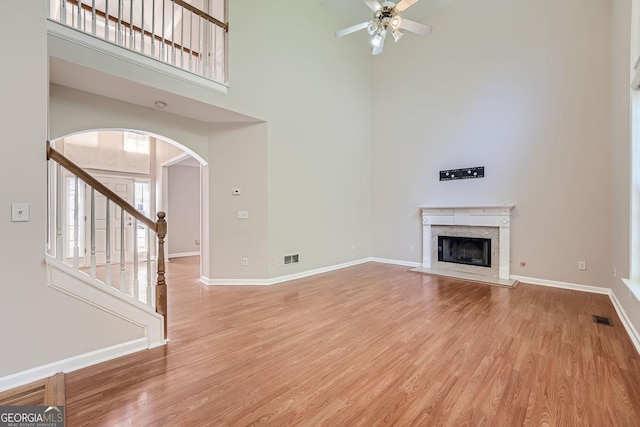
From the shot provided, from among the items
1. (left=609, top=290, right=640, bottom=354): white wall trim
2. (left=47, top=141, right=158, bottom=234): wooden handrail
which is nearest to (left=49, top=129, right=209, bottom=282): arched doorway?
(left=47, top=141, right=158, bottom=234): wooden handrail

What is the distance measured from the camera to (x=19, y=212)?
6.29 ft

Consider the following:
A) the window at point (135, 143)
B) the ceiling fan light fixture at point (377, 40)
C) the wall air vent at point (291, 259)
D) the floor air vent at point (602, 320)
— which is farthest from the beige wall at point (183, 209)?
the floor air vent at point (602, 320)

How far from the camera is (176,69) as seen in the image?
3.53 m

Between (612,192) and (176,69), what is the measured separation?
6.19 m

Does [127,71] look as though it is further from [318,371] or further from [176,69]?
[318,371]

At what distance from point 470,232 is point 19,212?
604 centimetres

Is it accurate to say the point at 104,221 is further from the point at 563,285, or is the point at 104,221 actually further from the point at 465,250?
the point at 563,285

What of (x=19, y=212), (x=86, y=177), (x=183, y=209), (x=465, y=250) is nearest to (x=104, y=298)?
(x=19, y=212)

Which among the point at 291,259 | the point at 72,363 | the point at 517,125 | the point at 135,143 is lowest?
the point at 72,363

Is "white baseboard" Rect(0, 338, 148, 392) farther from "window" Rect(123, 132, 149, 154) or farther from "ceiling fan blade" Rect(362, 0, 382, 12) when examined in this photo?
"window" Rect(123, 132, 149, 154)

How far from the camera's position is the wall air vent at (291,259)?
4957 millimetres

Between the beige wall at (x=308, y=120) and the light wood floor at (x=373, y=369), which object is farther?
the beige wall at (x=308, y=120)

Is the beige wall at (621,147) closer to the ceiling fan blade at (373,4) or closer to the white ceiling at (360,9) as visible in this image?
the ceiling fan blade at (373,4)

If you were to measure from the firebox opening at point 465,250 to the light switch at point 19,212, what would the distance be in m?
5.92
